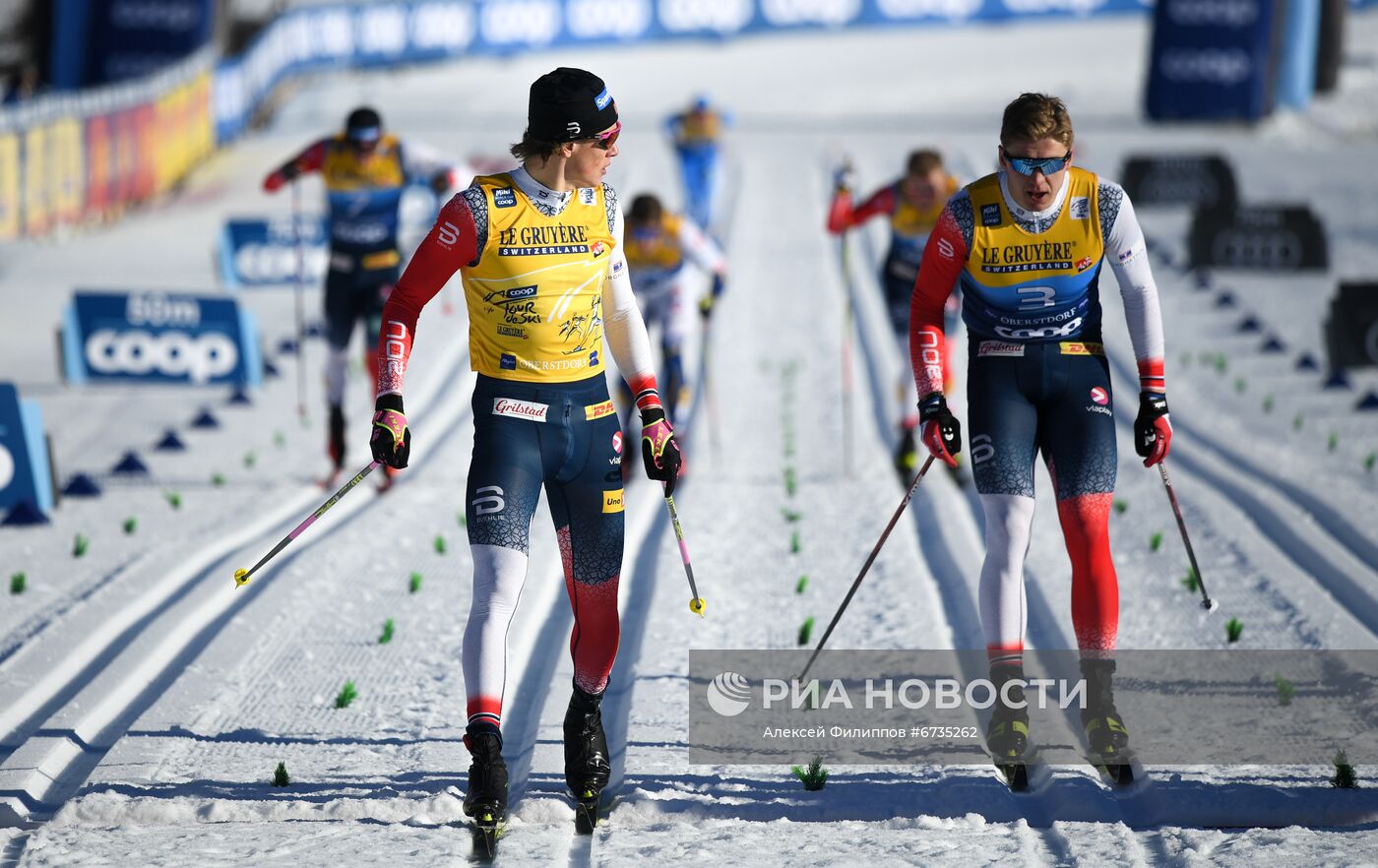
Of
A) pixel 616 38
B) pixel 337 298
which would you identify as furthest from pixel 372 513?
pixel 616 38

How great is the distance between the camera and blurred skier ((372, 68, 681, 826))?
467 cm

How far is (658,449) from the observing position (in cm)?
499

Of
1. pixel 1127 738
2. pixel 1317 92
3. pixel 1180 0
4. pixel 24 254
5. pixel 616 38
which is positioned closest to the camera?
pixel 1127 738

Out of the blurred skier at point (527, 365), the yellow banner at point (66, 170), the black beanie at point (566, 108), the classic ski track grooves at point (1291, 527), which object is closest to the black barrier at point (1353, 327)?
the classic ski track grooves at point (1291, 527)

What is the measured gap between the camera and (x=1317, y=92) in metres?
31.1

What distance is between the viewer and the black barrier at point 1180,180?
21156 mm

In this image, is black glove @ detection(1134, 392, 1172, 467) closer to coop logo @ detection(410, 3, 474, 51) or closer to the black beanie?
the black beanie

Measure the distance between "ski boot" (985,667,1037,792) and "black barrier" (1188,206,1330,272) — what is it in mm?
14017

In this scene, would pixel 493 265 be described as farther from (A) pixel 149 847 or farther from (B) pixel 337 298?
(B) pixel 337 298

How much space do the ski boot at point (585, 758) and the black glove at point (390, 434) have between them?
0.99 m

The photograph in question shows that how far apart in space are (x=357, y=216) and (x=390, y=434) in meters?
5.69

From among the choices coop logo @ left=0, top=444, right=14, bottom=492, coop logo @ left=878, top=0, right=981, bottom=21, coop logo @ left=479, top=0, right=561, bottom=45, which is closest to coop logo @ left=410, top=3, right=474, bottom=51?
coop logo @ left=479, top=0, right=561, bottom=45

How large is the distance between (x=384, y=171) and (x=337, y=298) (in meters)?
0.89

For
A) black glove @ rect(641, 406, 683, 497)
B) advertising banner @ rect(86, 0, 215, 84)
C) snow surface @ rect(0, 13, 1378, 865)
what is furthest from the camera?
advertising banner @ rect(86, 0, 215, 84)
